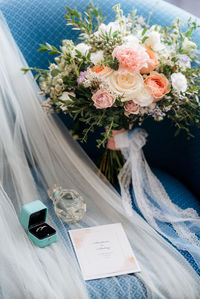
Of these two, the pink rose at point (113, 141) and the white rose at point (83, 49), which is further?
the pink rose at point (113, 141)

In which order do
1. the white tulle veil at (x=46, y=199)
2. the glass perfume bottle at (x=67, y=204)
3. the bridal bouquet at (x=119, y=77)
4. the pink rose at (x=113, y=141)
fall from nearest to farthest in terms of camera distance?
the white tulle veil at (x=46, y=199)
the bridal bouquet at (x=119, y=77)
the glass perfume bottle at (x=67, y=204)
the pink rose at (x=113, y=141)

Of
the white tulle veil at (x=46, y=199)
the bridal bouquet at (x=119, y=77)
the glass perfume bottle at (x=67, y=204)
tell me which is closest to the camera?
the white tulle veil at (x=46, y=199)

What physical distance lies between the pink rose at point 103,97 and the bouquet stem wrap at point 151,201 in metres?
0.28

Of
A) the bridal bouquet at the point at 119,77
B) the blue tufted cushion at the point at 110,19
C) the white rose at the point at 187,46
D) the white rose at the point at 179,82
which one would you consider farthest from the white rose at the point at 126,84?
the blue tufted cushion at the point at 110,19

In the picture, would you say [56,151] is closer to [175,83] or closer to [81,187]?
[81,187]

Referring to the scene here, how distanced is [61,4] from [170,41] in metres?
0.48

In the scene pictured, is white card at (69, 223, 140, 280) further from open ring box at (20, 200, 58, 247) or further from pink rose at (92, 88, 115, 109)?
pink rose at (92, 88, 115, 109)

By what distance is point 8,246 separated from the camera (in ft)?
3.43

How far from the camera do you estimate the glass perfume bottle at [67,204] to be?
1243 millimetres

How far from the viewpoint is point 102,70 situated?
44.9 inches

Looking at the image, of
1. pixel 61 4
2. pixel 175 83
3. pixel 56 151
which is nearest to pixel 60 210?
pixel 56 151

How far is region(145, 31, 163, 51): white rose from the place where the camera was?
1.16 metres

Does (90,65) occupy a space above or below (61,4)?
below

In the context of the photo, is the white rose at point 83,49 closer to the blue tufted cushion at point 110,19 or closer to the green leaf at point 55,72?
the green leaf at point 55,72
